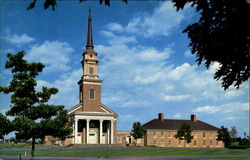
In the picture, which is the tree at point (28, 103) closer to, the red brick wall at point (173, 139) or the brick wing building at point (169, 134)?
the brick wing building at point (169, 134)

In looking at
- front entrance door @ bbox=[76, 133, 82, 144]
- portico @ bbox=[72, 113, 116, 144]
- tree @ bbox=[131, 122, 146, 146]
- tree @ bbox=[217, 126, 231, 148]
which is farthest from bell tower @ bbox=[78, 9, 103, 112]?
tree @ bbox=[217, 126, 231, 148]

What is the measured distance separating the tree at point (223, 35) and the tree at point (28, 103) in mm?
13906

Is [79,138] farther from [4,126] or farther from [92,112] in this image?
[4,126]

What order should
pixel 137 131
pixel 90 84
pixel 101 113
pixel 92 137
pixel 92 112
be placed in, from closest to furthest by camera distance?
pixel 92 112 → pixel 101 113 → pixel 92 137 → pixel 90 84 → pixel 137 131

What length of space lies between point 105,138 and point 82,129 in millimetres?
5310

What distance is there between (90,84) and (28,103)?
51.6 metres

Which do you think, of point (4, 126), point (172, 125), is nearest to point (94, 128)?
point (172, 125)

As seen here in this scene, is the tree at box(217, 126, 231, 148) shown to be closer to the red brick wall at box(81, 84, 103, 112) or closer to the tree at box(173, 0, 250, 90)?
the red brick wall at box(81, 84, 103, 112)

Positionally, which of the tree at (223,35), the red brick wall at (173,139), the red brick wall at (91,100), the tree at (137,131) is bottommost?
the red brick wall at (173,139)

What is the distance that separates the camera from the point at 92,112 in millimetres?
71125

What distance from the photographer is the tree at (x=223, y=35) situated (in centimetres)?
859

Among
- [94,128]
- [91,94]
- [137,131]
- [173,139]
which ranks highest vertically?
[91,94]

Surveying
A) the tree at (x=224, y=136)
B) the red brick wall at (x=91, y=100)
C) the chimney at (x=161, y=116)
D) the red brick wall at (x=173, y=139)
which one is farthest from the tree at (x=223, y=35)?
the chimney at (x=161, y=116)

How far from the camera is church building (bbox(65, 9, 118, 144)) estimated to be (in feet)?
234
